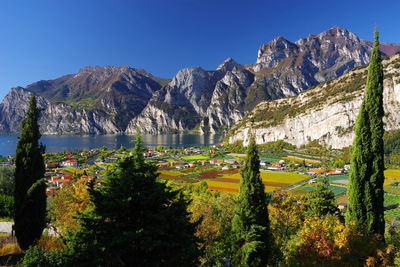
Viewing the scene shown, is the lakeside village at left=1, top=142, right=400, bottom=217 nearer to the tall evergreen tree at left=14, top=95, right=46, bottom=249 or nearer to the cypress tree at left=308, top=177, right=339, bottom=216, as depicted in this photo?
the cypress tree at left=308, top=177, right=339, bottom=216

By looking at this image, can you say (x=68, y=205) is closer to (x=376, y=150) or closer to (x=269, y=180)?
(x=376, y=150)

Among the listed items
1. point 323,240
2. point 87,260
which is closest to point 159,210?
point 87,260

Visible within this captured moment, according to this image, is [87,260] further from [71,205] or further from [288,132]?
[288,132]

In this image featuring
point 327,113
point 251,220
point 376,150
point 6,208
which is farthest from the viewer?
point 327,113

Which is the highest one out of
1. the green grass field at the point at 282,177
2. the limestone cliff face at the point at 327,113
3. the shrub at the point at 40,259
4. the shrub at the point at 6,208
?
the limestone cliff face at the point at 327,113

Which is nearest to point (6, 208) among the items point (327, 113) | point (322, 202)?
point (322, 202)

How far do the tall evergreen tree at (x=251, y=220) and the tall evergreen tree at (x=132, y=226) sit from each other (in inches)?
275

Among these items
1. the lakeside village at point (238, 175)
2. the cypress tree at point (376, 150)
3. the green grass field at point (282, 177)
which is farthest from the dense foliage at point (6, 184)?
the green grass field at point (282, 177)

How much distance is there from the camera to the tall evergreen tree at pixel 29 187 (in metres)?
11.5

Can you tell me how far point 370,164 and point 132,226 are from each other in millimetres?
14343

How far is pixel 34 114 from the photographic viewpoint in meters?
12.8

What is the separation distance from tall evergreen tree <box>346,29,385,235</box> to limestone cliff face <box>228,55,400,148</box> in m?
114

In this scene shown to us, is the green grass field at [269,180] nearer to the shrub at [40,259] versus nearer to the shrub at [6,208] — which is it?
the shrub at [6,208]

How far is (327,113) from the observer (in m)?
141
